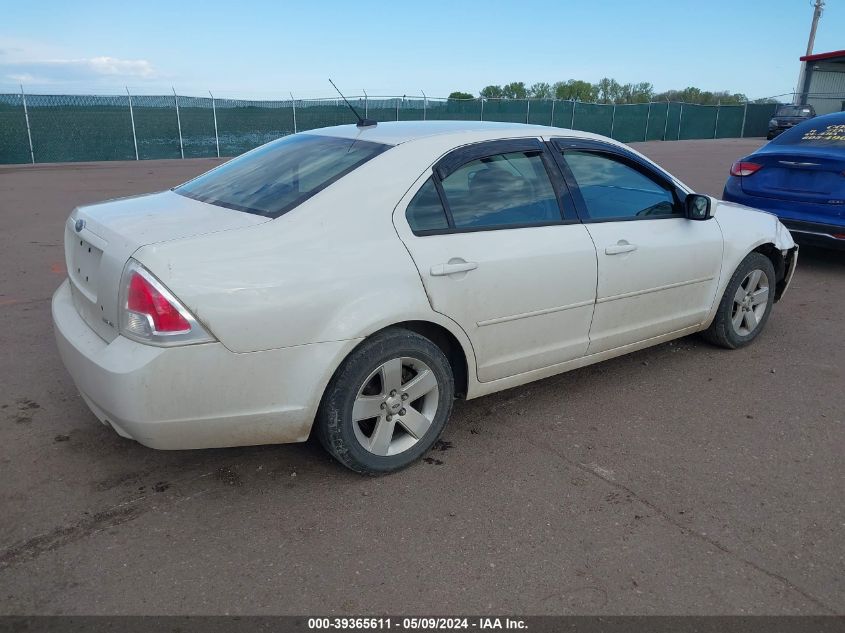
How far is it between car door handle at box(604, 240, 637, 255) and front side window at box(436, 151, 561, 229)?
1.16 ft

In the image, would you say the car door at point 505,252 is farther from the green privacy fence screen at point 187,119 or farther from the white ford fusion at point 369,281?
the green privacy fence screen at point 187,119

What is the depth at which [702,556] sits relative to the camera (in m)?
2.75

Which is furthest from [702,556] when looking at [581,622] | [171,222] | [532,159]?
[171,222]

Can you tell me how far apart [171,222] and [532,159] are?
6.15 ft

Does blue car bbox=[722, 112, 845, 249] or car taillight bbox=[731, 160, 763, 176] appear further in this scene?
car taillight bbox=[731, 160, 763, 176]

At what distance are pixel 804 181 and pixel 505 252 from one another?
16.2ft

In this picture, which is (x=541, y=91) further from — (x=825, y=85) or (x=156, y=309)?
(x=156, y=309)

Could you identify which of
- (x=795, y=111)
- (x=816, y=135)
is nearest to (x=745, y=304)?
(x=816, y=135)

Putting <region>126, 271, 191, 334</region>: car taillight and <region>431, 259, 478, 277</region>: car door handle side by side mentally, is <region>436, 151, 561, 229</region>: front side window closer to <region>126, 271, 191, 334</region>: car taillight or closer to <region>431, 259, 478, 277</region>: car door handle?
<region>431, 259, 478, 277</region>: car door handle

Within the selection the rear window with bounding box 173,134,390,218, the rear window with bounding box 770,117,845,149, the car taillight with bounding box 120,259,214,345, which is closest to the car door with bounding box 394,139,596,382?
the rear window with bounding box 173,134,390,218

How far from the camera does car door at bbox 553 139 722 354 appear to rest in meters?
3.94

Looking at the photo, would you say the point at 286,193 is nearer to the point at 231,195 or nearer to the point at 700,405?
the point at 231,195

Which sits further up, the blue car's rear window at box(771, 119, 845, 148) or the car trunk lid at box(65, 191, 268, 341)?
the blue car's rear window at box(771, 119, 845, 148)

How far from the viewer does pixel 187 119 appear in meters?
23.9
